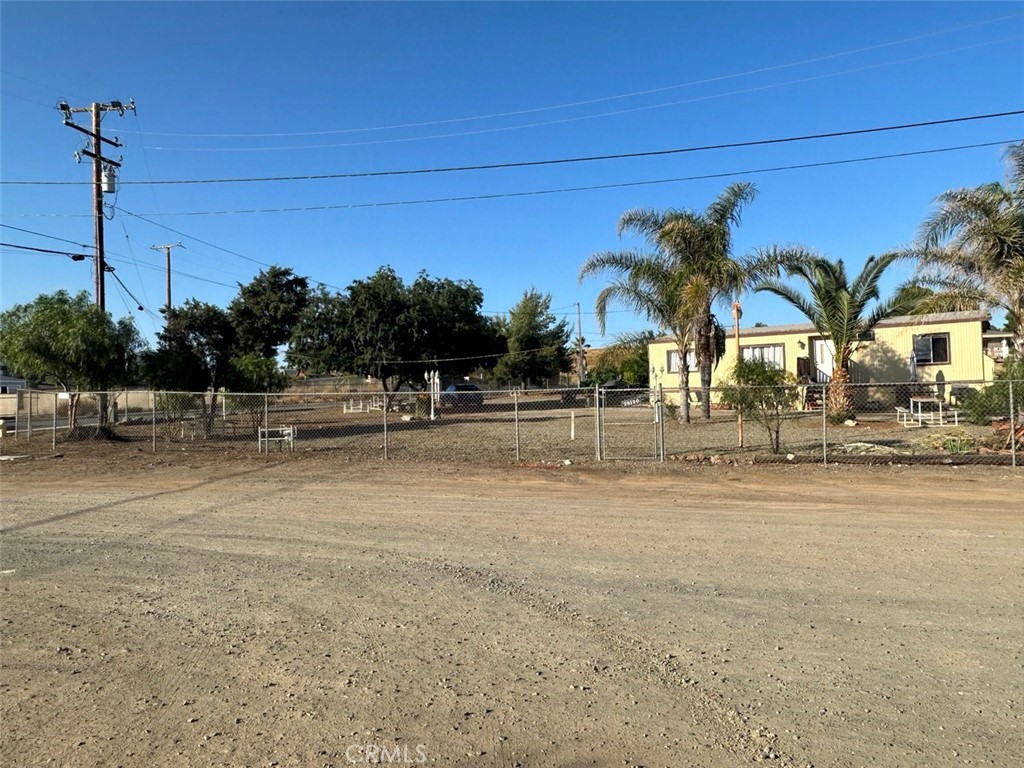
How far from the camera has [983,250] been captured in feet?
47.3

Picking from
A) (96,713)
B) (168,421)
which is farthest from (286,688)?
(168,421)

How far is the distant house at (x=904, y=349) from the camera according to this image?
28.3 meters

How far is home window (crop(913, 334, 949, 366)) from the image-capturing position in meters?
29.1

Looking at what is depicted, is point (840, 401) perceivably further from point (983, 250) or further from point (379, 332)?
point (379, 332)

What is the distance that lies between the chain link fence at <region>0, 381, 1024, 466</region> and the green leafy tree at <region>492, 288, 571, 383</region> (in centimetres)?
3045

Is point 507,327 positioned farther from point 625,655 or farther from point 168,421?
point 625,655

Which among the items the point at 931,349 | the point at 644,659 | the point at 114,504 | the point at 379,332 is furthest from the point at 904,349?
the point at 644,659

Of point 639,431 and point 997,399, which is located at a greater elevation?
point 997,399

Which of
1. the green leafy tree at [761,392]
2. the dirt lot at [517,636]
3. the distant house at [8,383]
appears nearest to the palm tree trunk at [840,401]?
the green leafy tree at [761,392]

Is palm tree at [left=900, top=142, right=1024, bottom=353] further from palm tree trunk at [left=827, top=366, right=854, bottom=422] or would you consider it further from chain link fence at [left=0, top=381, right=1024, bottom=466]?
palm tree trunk at [left=827, top=366, right=854, bottom=422]

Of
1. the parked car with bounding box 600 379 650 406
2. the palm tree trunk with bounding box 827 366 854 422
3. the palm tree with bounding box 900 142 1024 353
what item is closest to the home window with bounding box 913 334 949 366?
the palm tree trunk with bounding box 827 366 854 422

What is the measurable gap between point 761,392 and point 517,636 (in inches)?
449

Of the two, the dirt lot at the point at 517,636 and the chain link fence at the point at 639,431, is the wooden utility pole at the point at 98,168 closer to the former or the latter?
the chain link fence at the point at 639,431

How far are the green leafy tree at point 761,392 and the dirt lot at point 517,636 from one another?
17.8 ft
